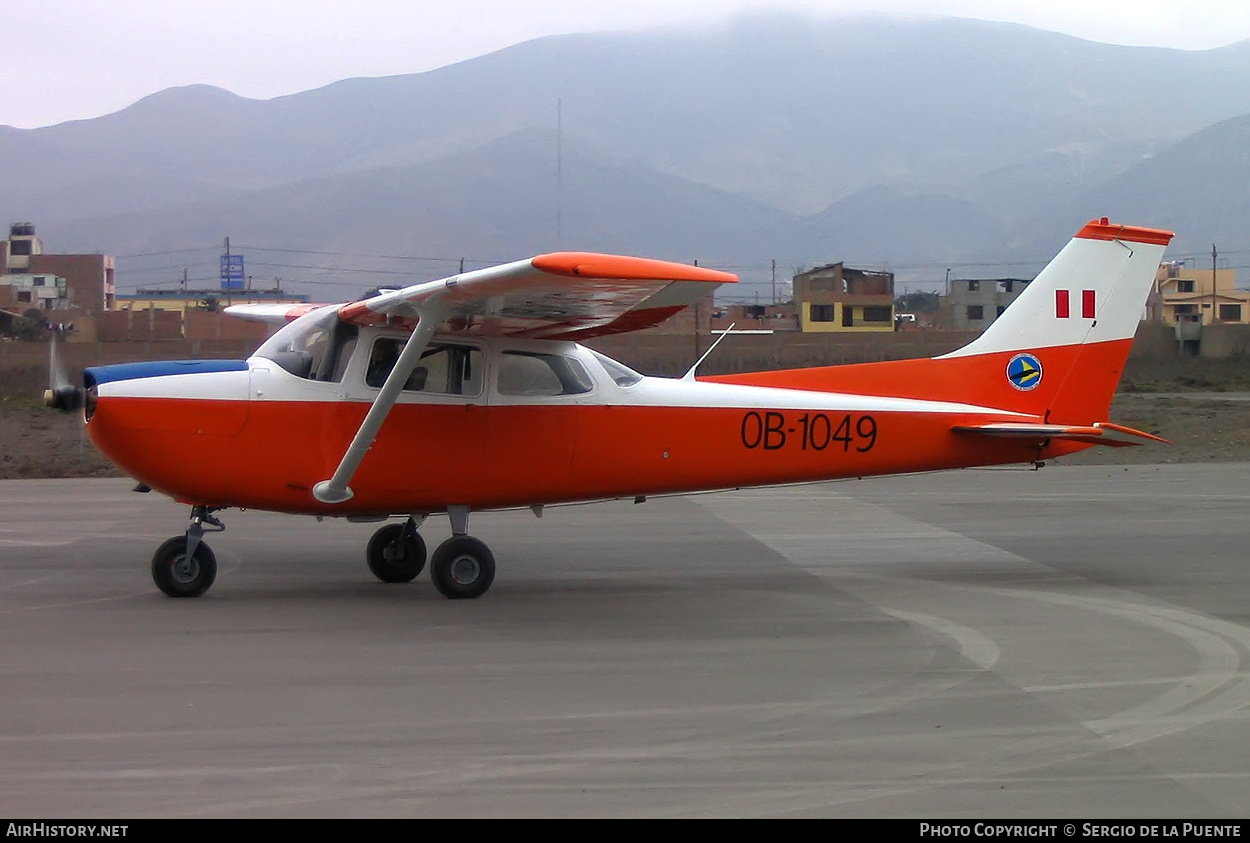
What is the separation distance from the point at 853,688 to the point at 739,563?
422cm

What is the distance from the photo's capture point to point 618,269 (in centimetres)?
700

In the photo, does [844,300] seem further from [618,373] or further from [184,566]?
[184,566]

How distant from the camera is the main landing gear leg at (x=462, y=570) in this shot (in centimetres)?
901

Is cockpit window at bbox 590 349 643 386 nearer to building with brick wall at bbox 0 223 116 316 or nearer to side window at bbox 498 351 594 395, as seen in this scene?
side window at bbox 498 351 594 395

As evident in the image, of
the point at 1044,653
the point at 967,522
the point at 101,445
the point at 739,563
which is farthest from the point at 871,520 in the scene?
the point at 101,445

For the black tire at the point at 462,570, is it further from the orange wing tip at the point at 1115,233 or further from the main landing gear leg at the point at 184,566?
the orange wing tip at the point at 1115,233

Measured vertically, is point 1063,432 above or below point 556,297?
below

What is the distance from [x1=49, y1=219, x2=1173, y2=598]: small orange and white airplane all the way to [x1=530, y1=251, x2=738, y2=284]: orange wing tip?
575 millimetres

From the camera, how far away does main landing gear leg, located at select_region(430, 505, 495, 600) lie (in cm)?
901

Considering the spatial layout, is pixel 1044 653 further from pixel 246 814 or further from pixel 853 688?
pixel 246 814

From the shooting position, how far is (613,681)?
6.68m

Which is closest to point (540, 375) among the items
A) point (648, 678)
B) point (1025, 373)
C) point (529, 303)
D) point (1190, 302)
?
point (529, 303)

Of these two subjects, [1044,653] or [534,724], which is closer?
[534,724]

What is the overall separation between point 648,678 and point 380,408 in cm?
291
